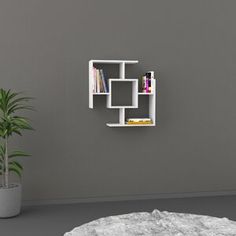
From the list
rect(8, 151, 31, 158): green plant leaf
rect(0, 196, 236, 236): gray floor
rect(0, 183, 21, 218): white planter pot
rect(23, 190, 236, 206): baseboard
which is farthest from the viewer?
rect(23, 190, 236, 206): baseboard

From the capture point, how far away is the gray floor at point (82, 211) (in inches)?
135

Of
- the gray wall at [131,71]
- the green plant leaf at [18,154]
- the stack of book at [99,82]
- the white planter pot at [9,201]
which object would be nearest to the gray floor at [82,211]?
the white planter pot at [9,201]

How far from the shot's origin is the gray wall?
4164 millimetres

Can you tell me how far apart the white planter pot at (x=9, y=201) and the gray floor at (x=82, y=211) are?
2.5 inches

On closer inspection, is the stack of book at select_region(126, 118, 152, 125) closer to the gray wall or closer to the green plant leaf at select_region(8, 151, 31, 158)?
the gray wall

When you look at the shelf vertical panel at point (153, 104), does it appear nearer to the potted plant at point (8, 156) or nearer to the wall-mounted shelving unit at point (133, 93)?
the wall-mounted shelving unit at point (133, 93)

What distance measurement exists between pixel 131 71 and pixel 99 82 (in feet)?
1.47

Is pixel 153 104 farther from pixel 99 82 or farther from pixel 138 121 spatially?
pixel 99 82

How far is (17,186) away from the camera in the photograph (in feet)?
12.4

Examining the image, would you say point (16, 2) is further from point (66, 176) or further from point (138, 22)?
point (66, 176)

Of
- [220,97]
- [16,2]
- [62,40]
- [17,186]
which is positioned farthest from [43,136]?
[220,97]

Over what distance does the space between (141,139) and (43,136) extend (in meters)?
1.05

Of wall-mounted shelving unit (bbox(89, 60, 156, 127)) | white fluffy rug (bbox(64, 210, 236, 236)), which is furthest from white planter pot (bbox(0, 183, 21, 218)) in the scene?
white fluffy rug (bbox(64, 210, 236, 236))

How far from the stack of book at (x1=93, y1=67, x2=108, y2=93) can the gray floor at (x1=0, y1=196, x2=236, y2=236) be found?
3.85 feet
